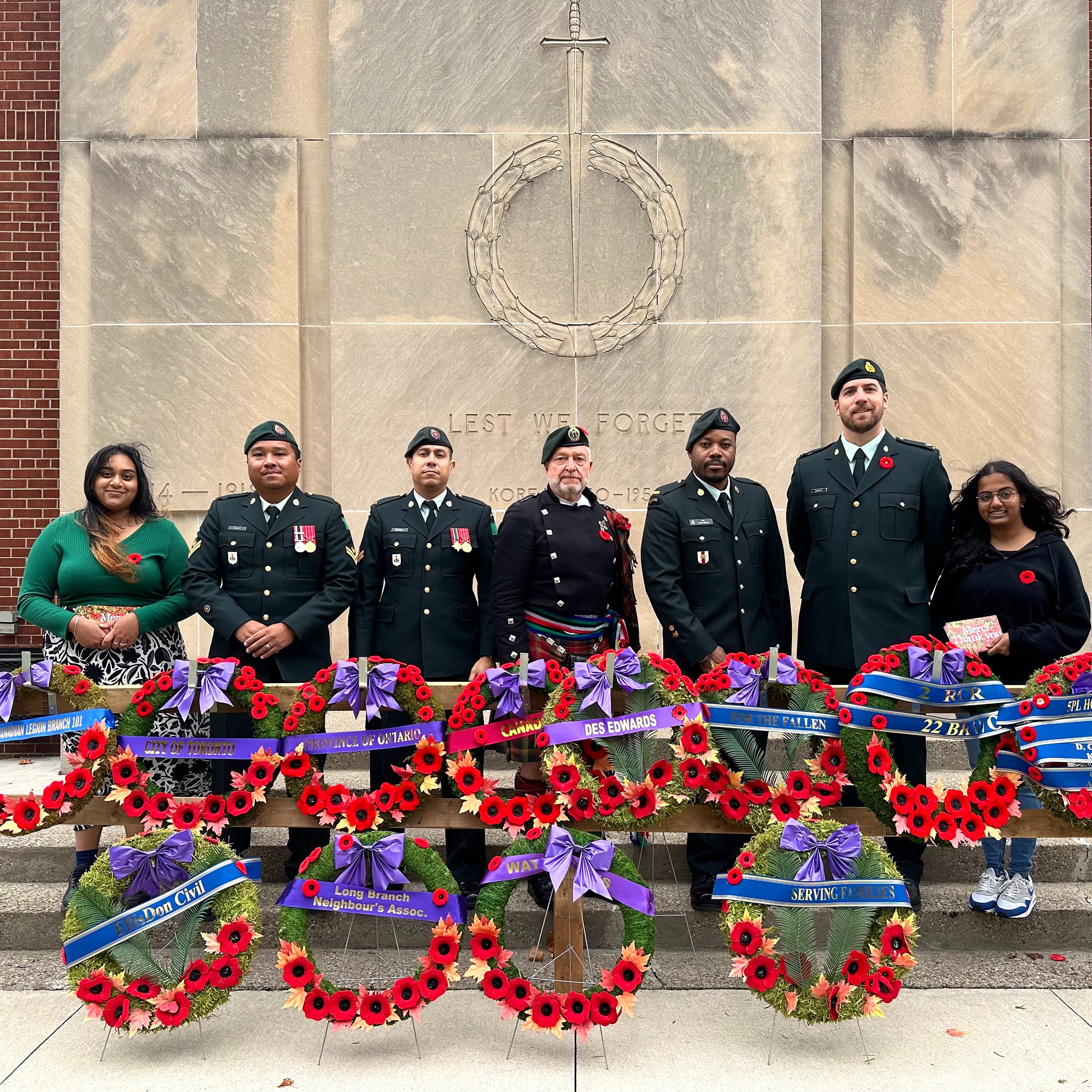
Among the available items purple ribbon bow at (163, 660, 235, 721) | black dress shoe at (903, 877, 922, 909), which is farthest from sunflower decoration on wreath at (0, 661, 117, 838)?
black dress shoe at (903, 877, 922, 909)

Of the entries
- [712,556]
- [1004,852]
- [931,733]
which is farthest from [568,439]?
[1004,852]

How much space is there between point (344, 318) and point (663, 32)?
2845 millimetres

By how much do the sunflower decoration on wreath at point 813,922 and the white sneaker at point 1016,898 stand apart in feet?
2.84

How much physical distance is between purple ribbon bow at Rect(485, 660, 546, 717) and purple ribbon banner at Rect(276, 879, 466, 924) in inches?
24.7

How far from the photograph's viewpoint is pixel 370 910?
3158mm

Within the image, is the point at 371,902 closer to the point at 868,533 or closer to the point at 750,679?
the point at 750,679

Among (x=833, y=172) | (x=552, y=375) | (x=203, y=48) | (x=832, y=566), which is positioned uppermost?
(x=203, y=48)

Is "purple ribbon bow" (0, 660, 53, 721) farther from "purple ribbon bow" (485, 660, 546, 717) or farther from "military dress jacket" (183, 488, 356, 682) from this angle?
"purple ribbon bow" (485, 660, 546, 717)

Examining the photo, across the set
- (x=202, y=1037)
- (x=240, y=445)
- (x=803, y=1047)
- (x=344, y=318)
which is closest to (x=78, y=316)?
(x=240, y=445)

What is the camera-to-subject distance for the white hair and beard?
4.05m

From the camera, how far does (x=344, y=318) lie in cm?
674

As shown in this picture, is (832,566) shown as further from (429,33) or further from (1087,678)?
(429,33)

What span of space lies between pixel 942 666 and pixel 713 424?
4.33ft

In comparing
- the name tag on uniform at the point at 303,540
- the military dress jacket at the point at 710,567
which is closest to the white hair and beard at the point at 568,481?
the military dress jacket at the point at 710,567
